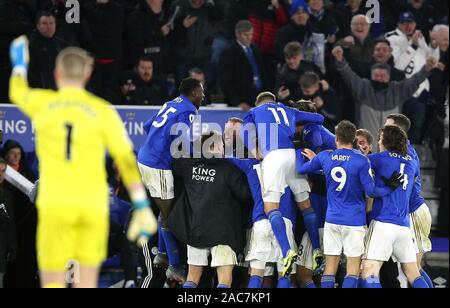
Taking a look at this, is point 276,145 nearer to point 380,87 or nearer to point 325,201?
point 325,201

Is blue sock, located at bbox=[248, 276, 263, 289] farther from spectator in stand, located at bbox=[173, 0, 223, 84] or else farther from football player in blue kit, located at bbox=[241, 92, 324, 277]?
spectator in stand, located at bbox=[173, 0, 223, 84]

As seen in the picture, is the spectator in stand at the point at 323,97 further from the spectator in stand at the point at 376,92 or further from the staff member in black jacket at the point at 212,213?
the staff member in black jacket at the point at 212,213

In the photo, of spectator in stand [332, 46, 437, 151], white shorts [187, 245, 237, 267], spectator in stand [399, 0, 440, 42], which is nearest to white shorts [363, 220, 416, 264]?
white shorts [187, 245, 237, 267]

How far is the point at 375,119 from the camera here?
53.8 feet

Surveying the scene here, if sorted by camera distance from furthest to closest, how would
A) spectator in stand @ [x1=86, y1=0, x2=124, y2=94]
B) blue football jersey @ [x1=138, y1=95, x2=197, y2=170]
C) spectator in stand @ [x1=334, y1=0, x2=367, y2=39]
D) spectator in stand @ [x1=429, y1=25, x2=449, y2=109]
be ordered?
spectator in stand @ [x1=429, y1=25, x2=449, y2=109] < spectator in stand @ [x1=334, y1=0, x2=367, y2=39] < spectator in stand @ [x1=86, y1=0, x2=124, y2=94] < blue football jersey @ [x1=138, y1=95, x2=197, y2=170]

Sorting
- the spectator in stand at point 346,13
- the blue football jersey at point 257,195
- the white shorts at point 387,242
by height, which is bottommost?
the white shorts at point 387,242

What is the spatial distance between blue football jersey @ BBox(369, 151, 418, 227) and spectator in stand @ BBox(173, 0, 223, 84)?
478cm

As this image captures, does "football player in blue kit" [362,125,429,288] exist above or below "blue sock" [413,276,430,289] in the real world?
above

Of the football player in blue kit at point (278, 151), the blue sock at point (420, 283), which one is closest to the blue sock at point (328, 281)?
the football player in blue kit at point (278, 151)

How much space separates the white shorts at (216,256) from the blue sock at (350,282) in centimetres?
118

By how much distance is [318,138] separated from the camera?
42.7 ft

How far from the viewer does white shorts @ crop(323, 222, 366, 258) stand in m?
12.2

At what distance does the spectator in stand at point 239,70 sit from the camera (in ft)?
52.3
